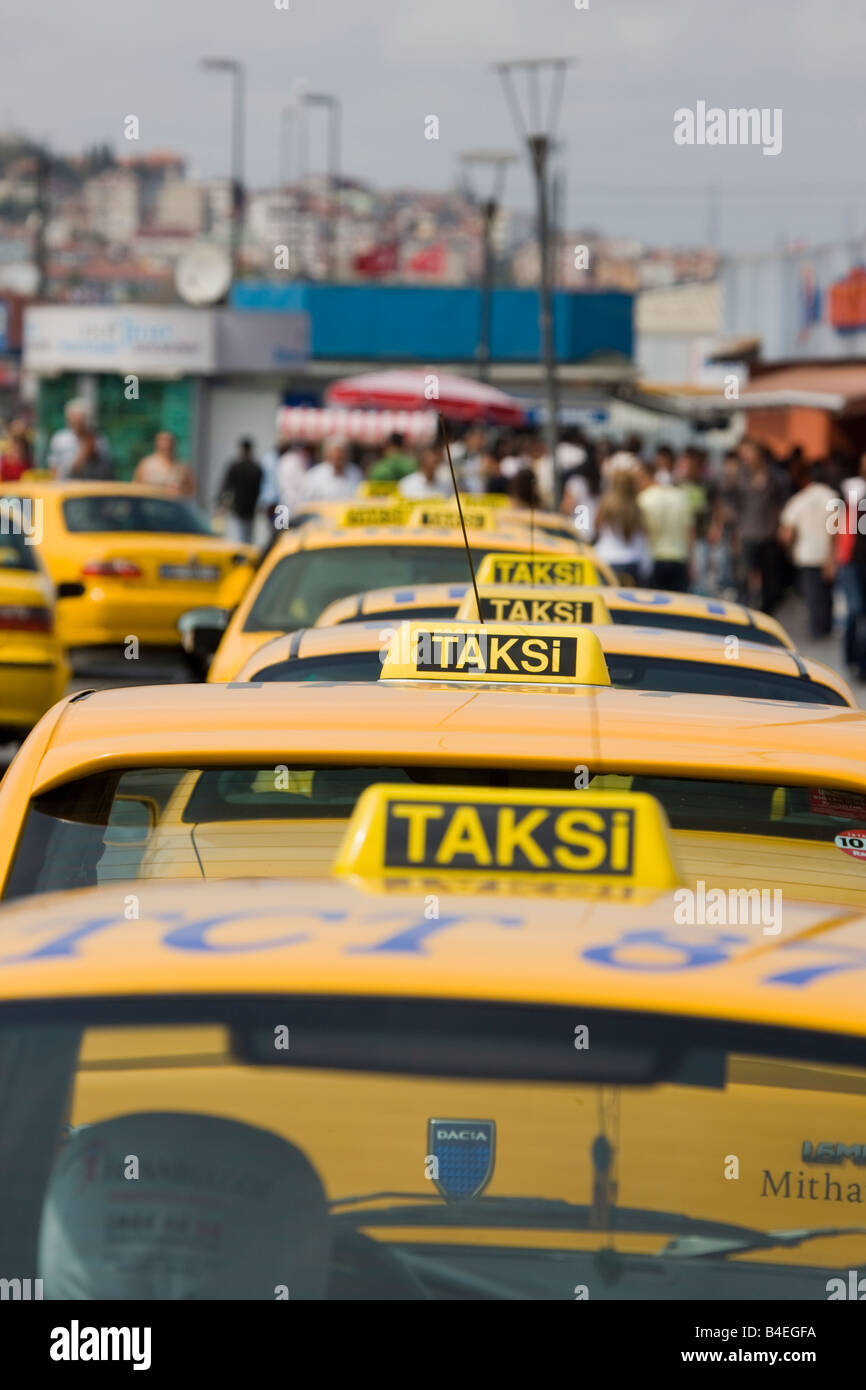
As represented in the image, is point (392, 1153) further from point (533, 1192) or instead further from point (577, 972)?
point (577, 972)

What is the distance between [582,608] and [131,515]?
12.4 meters

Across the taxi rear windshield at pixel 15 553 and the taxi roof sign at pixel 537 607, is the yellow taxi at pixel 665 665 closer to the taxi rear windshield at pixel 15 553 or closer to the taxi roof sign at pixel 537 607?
the taxi roof sign at pixel 537 607

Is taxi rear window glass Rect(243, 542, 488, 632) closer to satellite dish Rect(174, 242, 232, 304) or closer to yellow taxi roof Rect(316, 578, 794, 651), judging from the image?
yellow taxi roof Rect(316, 578, 794, 651)

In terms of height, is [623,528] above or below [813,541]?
above

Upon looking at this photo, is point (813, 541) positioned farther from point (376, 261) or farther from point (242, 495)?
point (376, 261)

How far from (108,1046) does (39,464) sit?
34.9 metres

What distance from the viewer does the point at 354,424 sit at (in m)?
50.6

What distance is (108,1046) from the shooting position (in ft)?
7.91

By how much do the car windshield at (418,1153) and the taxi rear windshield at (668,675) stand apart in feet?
8.82

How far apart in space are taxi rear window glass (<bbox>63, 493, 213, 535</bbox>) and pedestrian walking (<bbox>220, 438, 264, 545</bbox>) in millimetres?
9152

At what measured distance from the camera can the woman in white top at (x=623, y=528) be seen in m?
17.2

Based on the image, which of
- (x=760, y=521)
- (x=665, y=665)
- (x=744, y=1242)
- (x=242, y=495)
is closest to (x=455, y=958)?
(x=744, y=1242)
